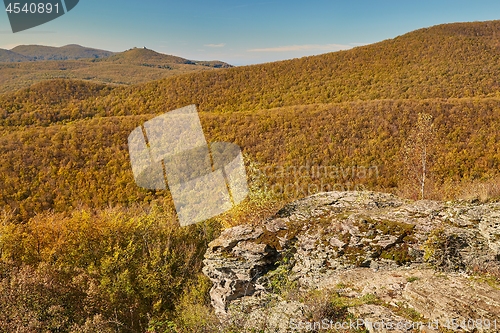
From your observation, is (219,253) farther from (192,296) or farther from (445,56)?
(445,56)

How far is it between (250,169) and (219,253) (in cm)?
342

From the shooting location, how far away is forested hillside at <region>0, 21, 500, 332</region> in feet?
31.6

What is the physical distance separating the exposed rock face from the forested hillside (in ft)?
3.81

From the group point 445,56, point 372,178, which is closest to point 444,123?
point 372,178

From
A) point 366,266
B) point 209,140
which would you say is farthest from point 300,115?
point 366,266

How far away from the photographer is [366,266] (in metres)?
6.46

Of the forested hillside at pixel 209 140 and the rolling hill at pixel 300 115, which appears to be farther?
the rolling hill at pixel 300 115

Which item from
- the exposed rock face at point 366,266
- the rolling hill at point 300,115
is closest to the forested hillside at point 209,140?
the rolling hill at point 300,115

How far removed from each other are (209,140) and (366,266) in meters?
25.7

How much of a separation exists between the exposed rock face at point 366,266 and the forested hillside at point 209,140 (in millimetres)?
1161

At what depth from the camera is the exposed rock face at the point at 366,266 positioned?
4.62m

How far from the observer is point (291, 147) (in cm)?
2733

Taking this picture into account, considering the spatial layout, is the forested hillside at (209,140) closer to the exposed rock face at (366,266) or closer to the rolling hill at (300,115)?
the rolling hill at (300,115)

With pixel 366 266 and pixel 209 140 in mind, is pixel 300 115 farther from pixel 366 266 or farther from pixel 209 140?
pixel 366 266
